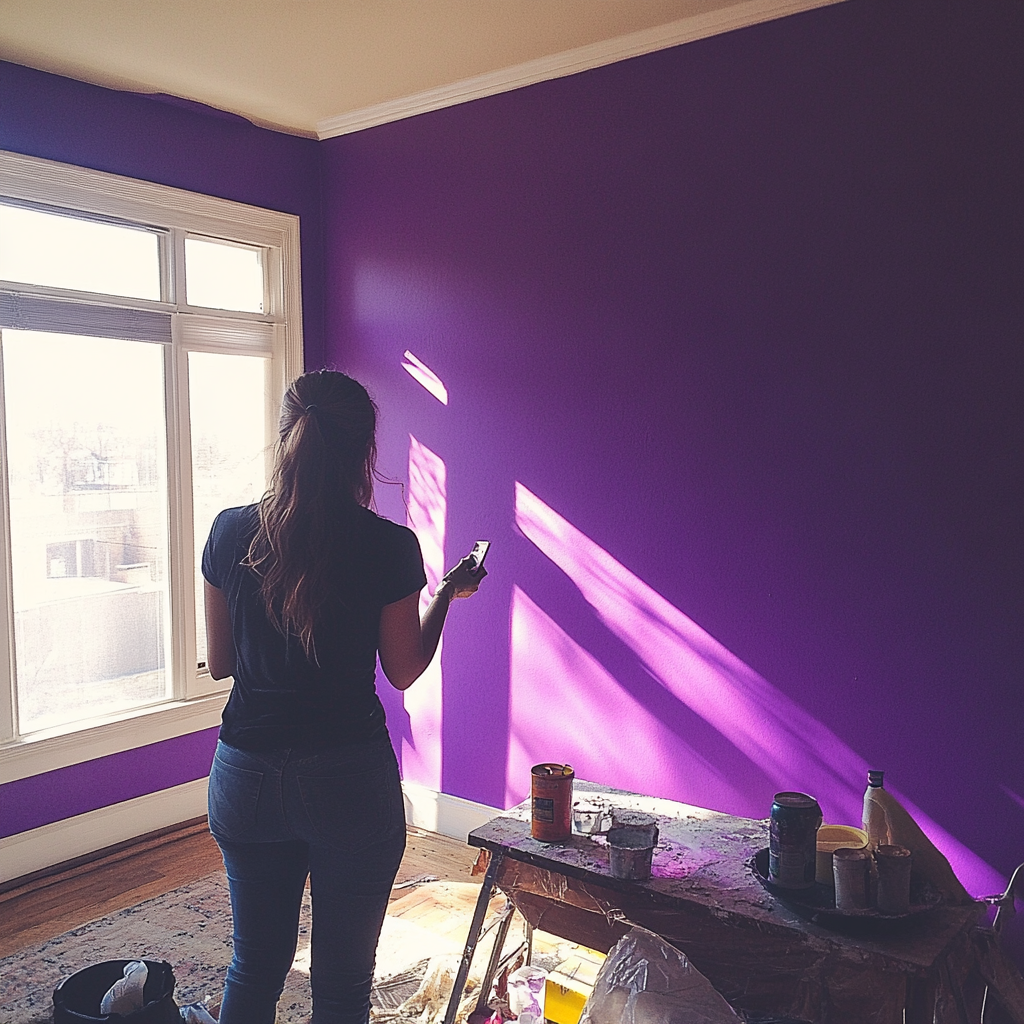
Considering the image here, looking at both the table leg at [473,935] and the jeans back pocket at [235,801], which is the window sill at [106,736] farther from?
the jeans back pocket at [235,801]

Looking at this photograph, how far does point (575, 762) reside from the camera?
3.31 metres

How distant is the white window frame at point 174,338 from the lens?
3.18m

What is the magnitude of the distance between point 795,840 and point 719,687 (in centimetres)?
99

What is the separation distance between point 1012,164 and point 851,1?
24.9 inches

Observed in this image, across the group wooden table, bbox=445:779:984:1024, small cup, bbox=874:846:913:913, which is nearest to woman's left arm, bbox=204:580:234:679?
wooden table, bbox=445:779:984:1024

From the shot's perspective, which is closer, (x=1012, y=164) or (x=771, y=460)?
(x=1012, y=164)

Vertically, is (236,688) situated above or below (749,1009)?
above

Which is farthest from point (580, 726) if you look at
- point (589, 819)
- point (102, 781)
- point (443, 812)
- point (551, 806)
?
point (102, 781)

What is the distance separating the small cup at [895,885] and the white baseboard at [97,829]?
2701mm

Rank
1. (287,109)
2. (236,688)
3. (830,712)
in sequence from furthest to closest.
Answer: (287,109) → (830,712) → (236,688)

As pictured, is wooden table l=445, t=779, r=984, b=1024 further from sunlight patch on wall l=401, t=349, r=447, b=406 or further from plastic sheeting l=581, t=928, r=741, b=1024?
sunlight patch on wall l=401, t=349, r=447, b=406

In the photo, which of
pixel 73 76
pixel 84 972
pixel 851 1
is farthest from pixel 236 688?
pixel 73 76

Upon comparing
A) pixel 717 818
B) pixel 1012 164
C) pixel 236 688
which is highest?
pixel 1012 164

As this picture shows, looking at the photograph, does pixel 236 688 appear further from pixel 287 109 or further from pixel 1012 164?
pixel 287 109
